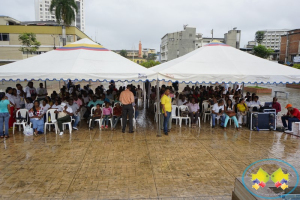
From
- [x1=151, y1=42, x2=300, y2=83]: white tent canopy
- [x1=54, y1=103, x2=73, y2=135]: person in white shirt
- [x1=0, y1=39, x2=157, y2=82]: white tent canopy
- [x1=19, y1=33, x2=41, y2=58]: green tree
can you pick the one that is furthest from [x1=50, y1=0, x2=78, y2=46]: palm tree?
[x1=54, y1=103, x2=73, y2=135]: person in white shirt

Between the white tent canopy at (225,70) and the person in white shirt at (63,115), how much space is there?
11.6ft

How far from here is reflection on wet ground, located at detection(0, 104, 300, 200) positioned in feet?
14.3

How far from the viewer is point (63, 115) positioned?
316 inches

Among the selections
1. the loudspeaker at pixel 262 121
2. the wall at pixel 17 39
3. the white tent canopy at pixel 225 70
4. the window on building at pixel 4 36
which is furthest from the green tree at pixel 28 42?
the loudspeaker at pixel 262 121

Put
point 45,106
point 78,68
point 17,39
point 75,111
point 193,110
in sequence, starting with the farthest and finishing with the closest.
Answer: point 17,39 → point 193,110 → point 75,111 → point 45,106 → point 78,68

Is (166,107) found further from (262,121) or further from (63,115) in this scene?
(262,121)

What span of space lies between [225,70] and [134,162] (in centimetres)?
503

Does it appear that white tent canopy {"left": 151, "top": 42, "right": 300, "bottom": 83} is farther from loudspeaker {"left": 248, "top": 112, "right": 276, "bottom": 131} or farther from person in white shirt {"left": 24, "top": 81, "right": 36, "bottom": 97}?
person in white shirt {"left": 24, "top": 81, "right": 36, "bottom": 97}

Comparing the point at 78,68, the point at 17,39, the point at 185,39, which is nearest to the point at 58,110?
the point at 78,68

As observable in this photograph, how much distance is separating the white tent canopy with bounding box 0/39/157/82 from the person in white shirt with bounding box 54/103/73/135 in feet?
4.12

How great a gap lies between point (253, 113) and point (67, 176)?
7.16m

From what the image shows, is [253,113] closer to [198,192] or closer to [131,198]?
[198,192]

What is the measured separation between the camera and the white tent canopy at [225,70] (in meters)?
7.98

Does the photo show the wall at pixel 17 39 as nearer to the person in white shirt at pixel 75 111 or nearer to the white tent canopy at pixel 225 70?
the person in white shirt at pixel 75 111
